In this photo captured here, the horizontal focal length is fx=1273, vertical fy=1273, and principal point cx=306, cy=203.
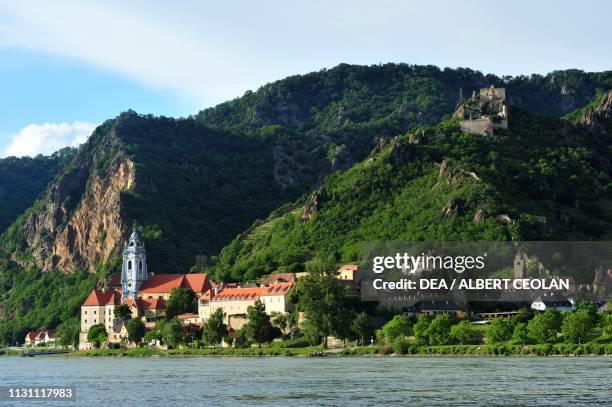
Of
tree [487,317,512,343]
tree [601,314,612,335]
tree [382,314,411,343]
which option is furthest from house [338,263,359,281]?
tree [601,314,612,335]

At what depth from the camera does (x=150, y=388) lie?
98875mm

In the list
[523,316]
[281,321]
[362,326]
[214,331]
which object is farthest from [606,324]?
[214,331]

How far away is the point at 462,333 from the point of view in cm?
13988

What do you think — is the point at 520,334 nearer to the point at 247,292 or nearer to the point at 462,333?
the point at 462,333

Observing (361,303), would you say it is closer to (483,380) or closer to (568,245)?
(568,245)

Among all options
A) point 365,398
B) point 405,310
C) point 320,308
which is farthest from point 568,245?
point 365,398

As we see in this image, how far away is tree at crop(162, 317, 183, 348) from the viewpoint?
175 m

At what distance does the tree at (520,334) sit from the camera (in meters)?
134

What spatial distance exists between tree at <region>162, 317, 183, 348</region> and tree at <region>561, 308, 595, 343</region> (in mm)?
61923

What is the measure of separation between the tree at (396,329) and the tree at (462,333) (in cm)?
693

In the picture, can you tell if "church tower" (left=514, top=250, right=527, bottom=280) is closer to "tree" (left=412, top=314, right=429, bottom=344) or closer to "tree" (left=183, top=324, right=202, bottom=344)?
"tree" (left=412, top=314, right=429, bottom=344)

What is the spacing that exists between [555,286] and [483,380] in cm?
7736

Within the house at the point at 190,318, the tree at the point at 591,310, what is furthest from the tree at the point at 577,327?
the house at the point at 190,318

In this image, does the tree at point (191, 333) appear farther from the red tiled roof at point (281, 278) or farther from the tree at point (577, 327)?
the tree at point (577, 327)
